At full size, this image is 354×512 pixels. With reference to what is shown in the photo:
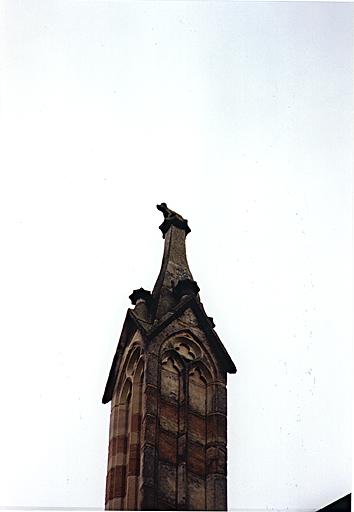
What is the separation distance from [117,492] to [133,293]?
14.0 feet

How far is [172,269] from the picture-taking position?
3344cm

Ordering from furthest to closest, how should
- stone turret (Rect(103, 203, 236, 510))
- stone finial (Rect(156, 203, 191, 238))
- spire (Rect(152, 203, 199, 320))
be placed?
stone finial (Rect(156, 203, 191, 238)) → spire (Rect(152, 203, 199, 320)) → stone turret (Rect(103, 203, 236, 510))

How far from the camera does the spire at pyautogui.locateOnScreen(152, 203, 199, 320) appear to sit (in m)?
32.6

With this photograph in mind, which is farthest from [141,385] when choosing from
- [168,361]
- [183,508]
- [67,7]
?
[67,7]

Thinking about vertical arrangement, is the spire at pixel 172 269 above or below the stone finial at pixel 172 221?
below

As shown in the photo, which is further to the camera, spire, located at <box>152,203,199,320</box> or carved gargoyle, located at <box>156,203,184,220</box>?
carved gargoyle, located at <box>156,203,184,220</box>

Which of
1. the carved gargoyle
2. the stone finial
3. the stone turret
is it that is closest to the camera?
the stone turret

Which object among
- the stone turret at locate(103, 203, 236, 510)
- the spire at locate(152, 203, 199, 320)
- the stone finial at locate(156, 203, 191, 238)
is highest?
the stone finial at locate(156, 203, 191, 238)

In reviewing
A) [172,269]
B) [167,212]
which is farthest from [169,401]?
[167,212]

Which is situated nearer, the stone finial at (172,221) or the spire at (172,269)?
the spire at (172,269)

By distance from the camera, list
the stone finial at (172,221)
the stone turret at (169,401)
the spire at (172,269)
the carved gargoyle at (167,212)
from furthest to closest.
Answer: the stone finial at (172,221)
the carved gargoyle at (167,212)
the spire at (172,269)
the stone turret at (169,401)

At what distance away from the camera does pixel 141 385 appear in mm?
31312

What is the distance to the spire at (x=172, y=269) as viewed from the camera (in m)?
32.6

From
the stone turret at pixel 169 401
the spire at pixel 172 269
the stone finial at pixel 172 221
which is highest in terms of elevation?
the stone finial at pixel 172 221
